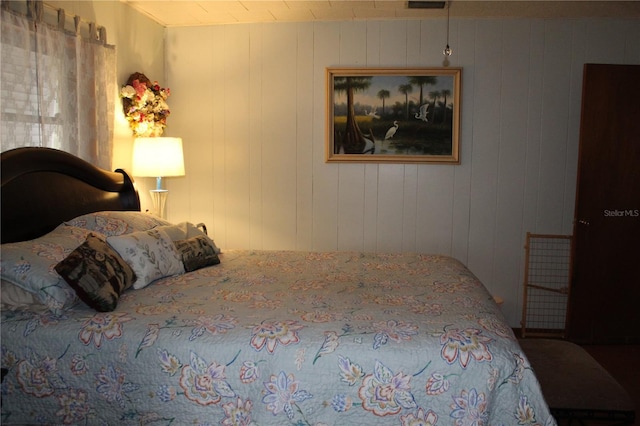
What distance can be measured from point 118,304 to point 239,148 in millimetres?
2330

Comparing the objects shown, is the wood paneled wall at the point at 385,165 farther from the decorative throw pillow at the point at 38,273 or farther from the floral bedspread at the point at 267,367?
the decorative throw pillow at the point at 38,273

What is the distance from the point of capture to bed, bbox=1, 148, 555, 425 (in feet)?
6.21

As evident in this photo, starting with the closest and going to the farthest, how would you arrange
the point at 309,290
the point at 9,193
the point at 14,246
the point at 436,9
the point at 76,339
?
the point at 76,339
the point at 14,246
the point at 9,193
the point at 309,290
the point at 436,9

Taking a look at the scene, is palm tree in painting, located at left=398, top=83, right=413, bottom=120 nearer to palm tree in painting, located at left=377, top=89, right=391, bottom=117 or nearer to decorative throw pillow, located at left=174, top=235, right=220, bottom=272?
palm tree in painting, located at left=377, top=89, right=391, bottom=117

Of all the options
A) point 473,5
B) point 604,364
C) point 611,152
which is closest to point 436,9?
point 473,5

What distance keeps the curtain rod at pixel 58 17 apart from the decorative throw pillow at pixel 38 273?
1.21 metres

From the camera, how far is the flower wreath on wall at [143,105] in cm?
373

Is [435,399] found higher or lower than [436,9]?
lower

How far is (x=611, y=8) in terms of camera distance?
3.79 meters

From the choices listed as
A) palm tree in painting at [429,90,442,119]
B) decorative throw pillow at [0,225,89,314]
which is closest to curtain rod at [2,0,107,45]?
decorative throw pillow at [0,225,89,314]

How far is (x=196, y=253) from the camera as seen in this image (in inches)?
121

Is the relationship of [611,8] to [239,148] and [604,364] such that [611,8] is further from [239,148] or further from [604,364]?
[239,148]

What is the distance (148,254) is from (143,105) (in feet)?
4.98

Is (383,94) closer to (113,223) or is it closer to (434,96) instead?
(434,96)
